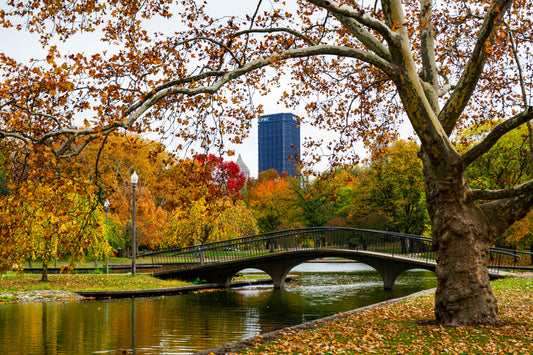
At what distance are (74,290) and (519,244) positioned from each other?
28347 millimetres

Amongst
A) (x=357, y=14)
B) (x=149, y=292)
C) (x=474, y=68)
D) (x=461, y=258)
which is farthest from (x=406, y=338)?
(x=149, y=292)

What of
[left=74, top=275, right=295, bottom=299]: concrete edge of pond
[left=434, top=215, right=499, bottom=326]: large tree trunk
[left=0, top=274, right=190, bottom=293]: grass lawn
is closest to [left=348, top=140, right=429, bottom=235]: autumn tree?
[left=74, top=275, right=295, bottom=299]: concrete edge of pond

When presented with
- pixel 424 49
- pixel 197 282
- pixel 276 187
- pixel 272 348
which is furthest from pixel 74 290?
pixel 276 187

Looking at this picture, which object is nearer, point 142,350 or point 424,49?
point 142,350

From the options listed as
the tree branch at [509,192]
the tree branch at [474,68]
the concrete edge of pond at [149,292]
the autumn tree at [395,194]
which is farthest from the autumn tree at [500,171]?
the tree branch at [509,192]

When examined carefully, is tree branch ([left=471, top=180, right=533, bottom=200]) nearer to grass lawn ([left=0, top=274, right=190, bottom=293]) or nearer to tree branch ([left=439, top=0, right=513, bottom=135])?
tree branch ([left=439, top=0, right=513, bottom=135])

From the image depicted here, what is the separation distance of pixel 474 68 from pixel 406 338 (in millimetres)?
5033

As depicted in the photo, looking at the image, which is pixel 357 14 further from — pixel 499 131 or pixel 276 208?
pixel 276 208

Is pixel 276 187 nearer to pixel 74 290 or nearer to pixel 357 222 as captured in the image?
pixel 357 222

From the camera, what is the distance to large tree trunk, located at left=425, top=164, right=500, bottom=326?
8.53 meters

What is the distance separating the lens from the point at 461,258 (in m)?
8.65

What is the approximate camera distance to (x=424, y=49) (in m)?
10.4

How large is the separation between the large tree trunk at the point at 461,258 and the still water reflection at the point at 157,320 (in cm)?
506

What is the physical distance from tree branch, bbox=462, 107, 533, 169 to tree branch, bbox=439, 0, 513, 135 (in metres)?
1.08
